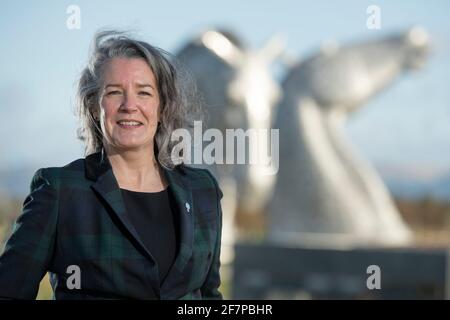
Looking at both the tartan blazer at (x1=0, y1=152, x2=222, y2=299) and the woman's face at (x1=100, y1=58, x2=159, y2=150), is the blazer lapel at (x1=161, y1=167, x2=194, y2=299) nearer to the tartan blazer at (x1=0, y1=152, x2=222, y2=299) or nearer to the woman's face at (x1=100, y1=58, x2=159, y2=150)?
the tartan blazer at (x1=0, y1=152, x2=222, y2=299)

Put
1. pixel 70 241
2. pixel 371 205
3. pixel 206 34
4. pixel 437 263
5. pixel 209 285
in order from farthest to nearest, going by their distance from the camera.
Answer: pixel 206 34
pixel 371 205
pixel 437 263
pixel 209 285
pixel 70 241

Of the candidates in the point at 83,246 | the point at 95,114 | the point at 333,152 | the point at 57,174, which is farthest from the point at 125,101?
the point at 333,152

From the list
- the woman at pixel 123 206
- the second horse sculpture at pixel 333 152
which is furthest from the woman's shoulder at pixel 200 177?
the second horse sculpture at pixel 333 152

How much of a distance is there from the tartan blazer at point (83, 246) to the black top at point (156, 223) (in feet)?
0.08

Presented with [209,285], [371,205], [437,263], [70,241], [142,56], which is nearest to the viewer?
[70,241]

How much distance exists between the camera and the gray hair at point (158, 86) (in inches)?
67.6

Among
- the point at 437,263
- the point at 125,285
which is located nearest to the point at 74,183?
the point at 125,285

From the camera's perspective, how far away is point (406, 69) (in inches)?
432

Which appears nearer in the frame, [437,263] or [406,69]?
[437,263]

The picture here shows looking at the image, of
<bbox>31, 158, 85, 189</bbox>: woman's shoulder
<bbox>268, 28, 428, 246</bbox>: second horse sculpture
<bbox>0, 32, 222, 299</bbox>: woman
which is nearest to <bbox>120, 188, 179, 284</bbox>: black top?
<bbox>0, 32, 222, 299</bbox>: woman

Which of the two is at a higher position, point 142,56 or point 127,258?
point 142,56

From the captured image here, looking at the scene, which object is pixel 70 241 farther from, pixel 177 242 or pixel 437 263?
pixel 437 263

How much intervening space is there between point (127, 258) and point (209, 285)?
322mm

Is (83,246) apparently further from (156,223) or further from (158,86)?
(158,86)
